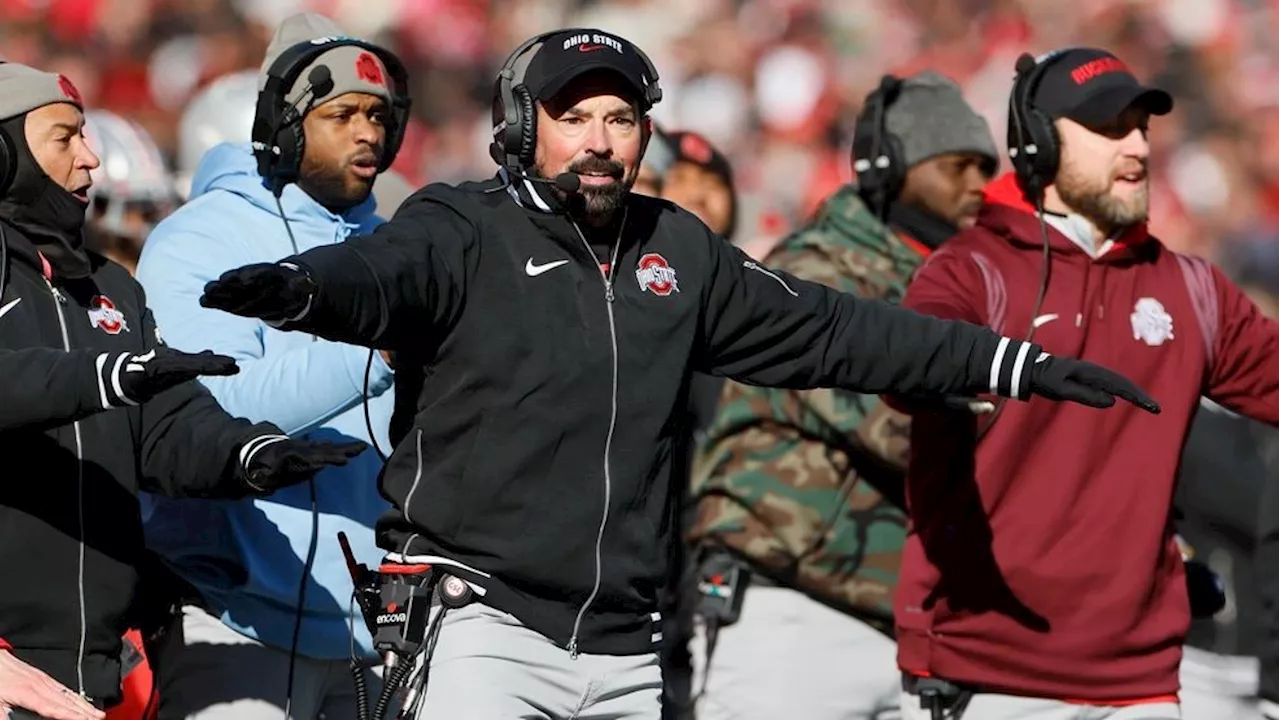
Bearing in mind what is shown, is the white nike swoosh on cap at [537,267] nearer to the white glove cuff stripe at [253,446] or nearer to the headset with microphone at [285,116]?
the white glove cuff stripe at [253,446]

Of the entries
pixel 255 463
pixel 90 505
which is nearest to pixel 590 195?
pixel 255 463

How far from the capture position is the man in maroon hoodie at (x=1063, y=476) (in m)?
5.64

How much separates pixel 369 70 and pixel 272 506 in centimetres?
120

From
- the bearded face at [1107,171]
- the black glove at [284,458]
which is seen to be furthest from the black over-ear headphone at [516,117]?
the bearded face at [1107,171]

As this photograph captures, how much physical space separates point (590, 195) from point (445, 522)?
74 cm

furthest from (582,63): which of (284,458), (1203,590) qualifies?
(1203,590)

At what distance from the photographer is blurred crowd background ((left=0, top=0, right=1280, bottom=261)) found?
1300 centimetres

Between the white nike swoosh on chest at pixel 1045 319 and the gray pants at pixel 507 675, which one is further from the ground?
the white nike swoosh on chest at pixel 1045 319

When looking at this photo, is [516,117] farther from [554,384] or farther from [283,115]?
[283,115]

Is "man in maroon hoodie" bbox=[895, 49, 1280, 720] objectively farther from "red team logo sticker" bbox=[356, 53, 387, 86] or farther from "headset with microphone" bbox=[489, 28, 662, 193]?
"red team logo sticker" bbox=[356, 53, 387, 86]

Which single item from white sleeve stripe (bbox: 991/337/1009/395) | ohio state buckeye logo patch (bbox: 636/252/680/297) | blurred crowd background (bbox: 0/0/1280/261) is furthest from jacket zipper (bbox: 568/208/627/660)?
blurred crowd background (bbox: 0/0/1280/261)

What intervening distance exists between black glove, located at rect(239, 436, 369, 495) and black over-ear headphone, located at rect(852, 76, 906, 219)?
2761mm

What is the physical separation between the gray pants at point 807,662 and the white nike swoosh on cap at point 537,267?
2.53m

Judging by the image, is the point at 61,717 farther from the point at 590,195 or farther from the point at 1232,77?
the point at 1232,77
